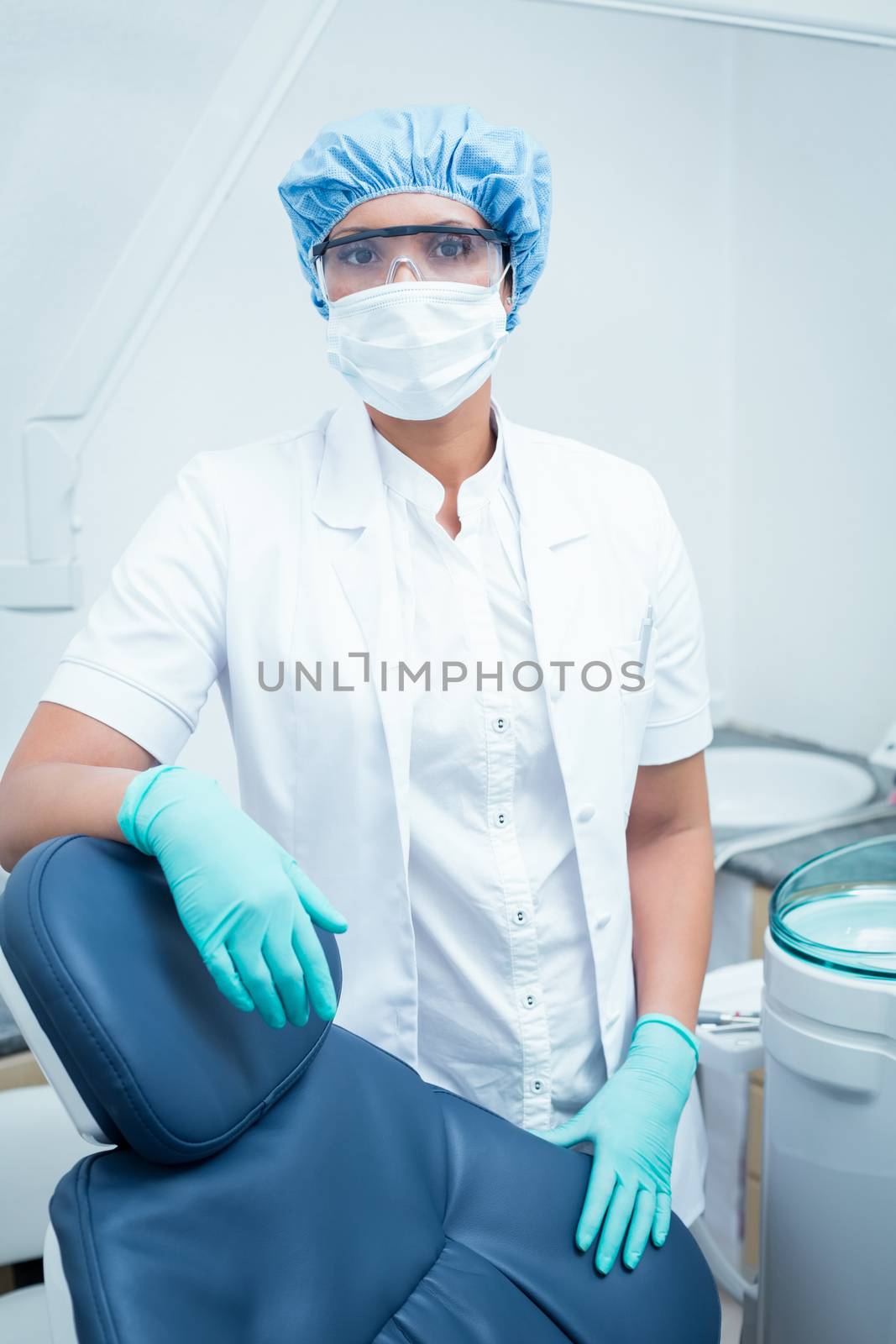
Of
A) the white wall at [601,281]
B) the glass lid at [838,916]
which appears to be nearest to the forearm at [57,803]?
the glass lid at [838,916]

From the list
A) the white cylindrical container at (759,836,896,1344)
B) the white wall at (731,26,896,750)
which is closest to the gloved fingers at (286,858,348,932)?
the white cylindrical container at (759,836,896,1344)

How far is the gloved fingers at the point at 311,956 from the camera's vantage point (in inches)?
32.1

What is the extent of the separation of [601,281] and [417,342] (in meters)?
1.34

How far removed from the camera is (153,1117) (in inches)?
27.5

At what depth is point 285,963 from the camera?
79 centimetres

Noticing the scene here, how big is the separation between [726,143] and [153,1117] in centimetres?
232

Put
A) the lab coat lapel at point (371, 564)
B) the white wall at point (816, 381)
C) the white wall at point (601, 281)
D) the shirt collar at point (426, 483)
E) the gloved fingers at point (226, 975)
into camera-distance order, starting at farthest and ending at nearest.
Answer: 1. the white wall at point (816, 381)
2. the white wall at point (601, 281)
3. the shirt collar at point (426, 483)
4. the lab coat lapel at point (371, 564)
5. the gloved fingers at point (226, 975)

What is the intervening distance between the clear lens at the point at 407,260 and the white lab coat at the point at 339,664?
0.43 ft

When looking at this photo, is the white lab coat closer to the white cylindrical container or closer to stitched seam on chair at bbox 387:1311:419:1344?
the white cylindrical container

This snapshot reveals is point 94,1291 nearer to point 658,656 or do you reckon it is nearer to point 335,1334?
point 335,1334

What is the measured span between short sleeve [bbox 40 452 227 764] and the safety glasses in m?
0.24

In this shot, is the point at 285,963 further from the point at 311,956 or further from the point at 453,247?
the point at 453,247

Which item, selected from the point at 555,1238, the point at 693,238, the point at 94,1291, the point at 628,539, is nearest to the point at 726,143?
the point at 693,238

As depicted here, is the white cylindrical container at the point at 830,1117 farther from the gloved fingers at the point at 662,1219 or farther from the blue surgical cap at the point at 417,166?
the blue surgical cap at the point at 417,166
